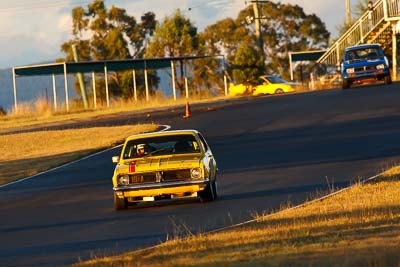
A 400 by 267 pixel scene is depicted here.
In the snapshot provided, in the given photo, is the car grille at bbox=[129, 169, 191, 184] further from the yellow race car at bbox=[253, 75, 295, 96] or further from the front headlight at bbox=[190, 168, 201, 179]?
the yellow race car at bbox=[253, 75, 295, 96]

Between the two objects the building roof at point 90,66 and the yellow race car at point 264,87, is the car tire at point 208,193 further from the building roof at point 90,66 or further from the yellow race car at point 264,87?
the yellow race car at point 264,87

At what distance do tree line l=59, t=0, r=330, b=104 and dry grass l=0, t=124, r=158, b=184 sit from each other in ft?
108

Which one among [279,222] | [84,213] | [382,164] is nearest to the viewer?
[279,222]

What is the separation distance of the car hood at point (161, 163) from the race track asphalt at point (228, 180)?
0.71 metres

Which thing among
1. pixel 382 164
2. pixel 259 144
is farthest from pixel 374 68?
pixel 382 164

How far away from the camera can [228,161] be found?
2922 cm

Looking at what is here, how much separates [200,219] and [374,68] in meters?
35.5

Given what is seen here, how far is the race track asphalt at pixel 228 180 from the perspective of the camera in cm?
1702

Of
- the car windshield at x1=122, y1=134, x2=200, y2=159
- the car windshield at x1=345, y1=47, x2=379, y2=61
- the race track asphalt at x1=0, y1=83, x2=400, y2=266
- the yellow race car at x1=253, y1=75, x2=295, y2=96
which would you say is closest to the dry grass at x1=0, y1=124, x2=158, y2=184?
the race track asphalt at x1=0, y1=83, x2=400, y2=266

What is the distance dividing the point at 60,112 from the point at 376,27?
18516 millimetres

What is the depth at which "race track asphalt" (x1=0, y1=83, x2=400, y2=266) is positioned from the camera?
17.0 m

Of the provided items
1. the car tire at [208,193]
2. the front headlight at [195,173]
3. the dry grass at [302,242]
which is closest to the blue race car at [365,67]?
the car tire at [208,193]

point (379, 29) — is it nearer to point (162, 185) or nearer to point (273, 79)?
point (273, 79)

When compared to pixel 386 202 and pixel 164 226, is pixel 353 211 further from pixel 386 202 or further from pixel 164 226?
pixel 164 226
